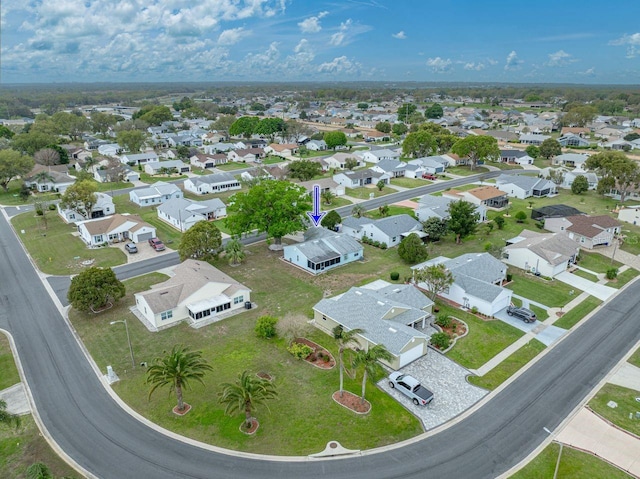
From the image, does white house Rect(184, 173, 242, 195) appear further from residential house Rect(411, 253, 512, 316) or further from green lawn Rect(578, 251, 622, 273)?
green lawn Rect(578, 251, 622, 273)

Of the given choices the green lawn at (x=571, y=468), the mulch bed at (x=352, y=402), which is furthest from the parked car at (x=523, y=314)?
the mulch bed at (x=352, y=402)

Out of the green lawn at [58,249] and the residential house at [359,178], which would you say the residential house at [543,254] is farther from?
the green lawn at [58,249]

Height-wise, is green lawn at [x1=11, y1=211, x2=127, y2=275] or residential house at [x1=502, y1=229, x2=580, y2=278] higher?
residential house at [x1=502, y1=229, x2=580, y2=278]

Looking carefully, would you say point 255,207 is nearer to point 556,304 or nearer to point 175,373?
point 175,373

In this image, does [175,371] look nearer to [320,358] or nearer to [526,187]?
[320,358]

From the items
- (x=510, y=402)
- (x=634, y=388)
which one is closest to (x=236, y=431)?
(x=510, y=402)

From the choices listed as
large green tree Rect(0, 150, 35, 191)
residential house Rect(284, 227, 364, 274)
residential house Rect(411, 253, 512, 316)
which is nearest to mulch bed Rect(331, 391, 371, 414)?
residential house Rect(411, 253, 512, 316)
